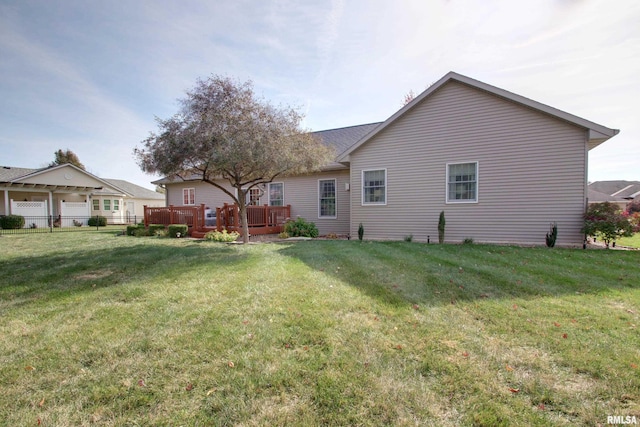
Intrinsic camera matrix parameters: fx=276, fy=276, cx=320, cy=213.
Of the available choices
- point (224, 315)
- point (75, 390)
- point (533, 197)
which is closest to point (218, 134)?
point (224, 315)

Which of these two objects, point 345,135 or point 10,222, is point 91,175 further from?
point 345,135

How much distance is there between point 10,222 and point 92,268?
1854cm

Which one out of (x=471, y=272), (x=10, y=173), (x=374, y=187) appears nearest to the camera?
(x=471, y=272)

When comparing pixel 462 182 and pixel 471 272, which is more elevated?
pixel 462 182

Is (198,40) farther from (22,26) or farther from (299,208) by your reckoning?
(299,208)

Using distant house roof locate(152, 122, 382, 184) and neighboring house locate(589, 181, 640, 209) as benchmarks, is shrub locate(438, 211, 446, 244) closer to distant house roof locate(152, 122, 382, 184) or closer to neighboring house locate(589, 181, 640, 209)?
distant house roof locate(152, 122, 382, 184)

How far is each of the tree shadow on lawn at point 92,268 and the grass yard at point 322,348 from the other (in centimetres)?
7

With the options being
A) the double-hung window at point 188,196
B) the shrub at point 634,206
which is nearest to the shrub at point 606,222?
the double-hung window at point 188,196

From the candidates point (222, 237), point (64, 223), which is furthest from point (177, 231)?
point (64, 223)

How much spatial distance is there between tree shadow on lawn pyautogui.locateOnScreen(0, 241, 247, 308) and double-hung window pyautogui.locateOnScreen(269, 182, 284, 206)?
22.4 ft

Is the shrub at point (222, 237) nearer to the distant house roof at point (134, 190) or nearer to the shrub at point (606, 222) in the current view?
the shrub at point (606, 222)

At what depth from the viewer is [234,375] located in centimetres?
229

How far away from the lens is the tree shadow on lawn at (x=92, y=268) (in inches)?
180

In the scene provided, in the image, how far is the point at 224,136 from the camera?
7305 millimetres
